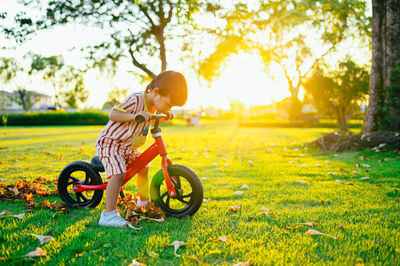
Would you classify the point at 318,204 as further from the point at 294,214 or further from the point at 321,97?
the point at 321,97

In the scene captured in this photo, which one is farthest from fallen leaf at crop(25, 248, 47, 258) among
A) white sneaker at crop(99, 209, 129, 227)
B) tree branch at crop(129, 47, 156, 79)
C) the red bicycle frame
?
tree branch at crop(129, 47, 156, 79)

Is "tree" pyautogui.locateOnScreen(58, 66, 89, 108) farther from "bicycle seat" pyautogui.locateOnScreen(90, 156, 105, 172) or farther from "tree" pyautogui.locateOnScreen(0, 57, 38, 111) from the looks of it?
"bicycle seat" pyautogui.locateOnScreen(90, 156, 105, 172)

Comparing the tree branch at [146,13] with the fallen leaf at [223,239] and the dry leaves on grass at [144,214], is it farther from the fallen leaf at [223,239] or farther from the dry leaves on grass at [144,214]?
the fallen leaf at [223,239]

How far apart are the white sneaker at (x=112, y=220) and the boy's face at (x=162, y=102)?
109cm

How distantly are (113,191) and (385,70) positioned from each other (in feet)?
24.6

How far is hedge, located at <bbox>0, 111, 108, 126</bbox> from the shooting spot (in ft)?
94.3

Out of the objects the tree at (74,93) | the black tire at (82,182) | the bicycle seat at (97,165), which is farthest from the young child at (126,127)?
the tree at (74,93)

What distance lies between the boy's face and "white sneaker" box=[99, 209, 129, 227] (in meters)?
1.09

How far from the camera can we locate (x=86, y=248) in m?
2.20

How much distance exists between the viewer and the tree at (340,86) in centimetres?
1355

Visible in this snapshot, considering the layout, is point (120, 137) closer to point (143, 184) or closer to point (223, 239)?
point (143, 184)

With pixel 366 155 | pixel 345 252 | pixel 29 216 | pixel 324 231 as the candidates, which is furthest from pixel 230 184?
pixel 366 155

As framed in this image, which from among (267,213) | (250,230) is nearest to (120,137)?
(250,230)

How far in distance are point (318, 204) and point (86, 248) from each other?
2515mm
